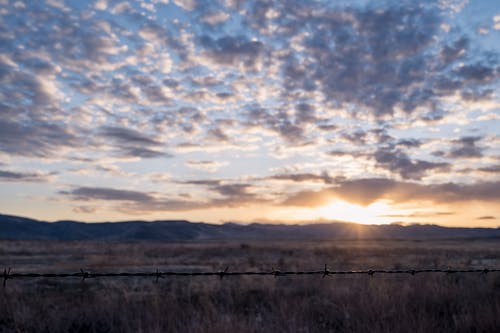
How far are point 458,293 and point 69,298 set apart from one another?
10.00 m

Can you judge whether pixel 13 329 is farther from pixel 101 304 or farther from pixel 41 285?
pixel 41 285

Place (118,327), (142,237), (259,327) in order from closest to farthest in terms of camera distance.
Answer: (259,327) < (118,327) < (142,237)

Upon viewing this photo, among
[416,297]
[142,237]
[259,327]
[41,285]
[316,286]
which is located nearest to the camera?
[259,327]

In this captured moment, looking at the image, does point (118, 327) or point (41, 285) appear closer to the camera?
Answer: point (118, 327)

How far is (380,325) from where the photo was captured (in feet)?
21.2

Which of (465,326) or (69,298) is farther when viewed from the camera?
(69,298)

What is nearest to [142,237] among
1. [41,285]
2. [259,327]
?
[41,285]

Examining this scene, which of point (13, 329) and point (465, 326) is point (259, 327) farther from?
point (13, 329)

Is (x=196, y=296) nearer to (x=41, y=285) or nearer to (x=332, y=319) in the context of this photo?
(x=332, y=319)

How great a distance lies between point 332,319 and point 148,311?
3000 mm

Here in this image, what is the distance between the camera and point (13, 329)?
7145 millimetres

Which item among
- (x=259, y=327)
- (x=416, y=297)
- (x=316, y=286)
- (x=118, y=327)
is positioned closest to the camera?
(x=259, y=327)

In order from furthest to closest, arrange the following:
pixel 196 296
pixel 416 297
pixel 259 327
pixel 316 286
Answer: pixel 316 286
pixel 196 296
pixel 416 297
pixel 259 327

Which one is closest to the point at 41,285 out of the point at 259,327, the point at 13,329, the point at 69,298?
the point at 69,298
